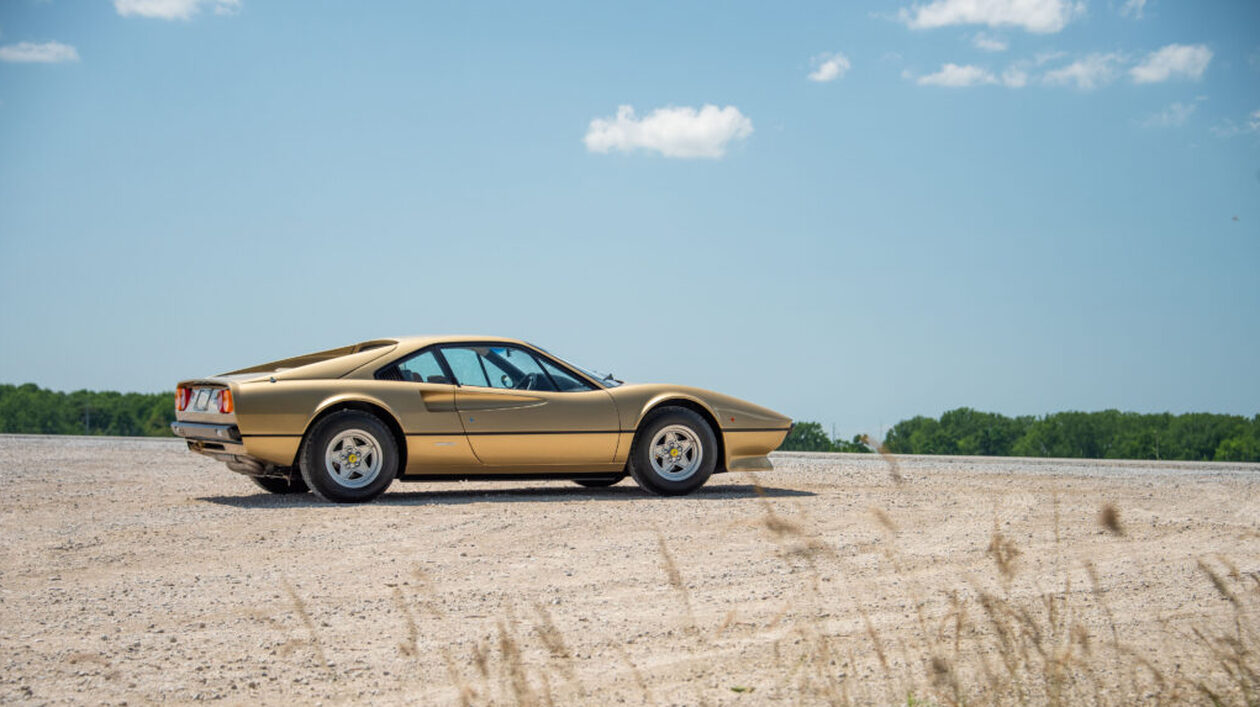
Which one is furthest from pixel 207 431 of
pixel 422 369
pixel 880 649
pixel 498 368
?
pixel 880 649

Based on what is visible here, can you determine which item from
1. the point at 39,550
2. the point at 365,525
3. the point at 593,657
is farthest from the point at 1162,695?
the point at 39,550

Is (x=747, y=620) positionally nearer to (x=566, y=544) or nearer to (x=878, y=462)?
(x=566, y=544)

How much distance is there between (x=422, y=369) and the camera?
967cm

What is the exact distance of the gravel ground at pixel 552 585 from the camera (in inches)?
176

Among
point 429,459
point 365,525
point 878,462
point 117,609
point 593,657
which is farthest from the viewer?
point 878,462

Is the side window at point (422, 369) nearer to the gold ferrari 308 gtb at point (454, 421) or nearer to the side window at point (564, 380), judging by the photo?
the gold ferrari 308 gtb at point (454, 421)

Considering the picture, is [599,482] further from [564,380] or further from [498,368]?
[498,368]

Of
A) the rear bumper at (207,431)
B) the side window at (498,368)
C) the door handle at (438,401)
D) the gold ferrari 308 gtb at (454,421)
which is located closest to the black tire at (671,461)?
the gold ferrari 308 gtb at (454,421)

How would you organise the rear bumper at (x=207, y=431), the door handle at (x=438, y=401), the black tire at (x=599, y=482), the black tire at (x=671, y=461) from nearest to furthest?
the rear bumper at (x=207, y=431)
the door handle at (x=438, y=401)
the black tire at (x=671, y=461)
the black tire at (x=599, y=482)

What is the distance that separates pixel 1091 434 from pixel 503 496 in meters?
35.0

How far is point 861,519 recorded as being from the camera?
8531 millimetres

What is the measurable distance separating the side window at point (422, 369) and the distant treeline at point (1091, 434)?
101ft

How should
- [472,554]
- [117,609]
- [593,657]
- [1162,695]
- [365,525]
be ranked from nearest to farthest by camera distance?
[1162,695]
[593,657]
[117,609]
[472,554]
[365,525]

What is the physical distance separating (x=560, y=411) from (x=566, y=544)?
2.52 metres
